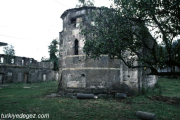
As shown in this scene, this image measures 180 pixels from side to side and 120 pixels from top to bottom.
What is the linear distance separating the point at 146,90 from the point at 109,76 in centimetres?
360

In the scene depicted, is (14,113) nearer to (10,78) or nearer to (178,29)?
(178,29)

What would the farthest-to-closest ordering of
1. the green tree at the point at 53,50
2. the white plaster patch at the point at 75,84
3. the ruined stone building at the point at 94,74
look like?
the green tree at the point at 53,50 < the white plaster patch at the point at 75,84 < the ruined stone building at the point at 94,74

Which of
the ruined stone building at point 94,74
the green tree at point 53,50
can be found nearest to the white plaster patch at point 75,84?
the ruined stone building at point 94,74

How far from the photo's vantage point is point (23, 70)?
2625 cm

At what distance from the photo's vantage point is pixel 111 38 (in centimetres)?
577

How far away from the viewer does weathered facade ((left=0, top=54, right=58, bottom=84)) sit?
23.4 metres

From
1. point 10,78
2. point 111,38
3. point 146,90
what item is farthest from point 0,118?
point 10,78

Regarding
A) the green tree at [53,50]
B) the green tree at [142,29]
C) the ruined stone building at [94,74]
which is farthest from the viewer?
the green tree at [53,50]

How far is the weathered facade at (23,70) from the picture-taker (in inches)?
922

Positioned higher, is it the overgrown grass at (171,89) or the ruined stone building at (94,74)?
the ruined stone building at (94,74)

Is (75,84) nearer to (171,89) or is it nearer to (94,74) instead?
(94,74)

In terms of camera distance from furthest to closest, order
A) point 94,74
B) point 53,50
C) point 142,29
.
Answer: point 53,50, point 94,74, point 142,29

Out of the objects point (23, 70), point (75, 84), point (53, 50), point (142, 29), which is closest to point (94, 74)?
point (75, 84)

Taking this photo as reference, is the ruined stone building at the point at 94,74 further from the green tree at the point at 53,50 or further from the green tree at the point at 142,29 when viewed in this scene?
the green tree at the point at 53,50
